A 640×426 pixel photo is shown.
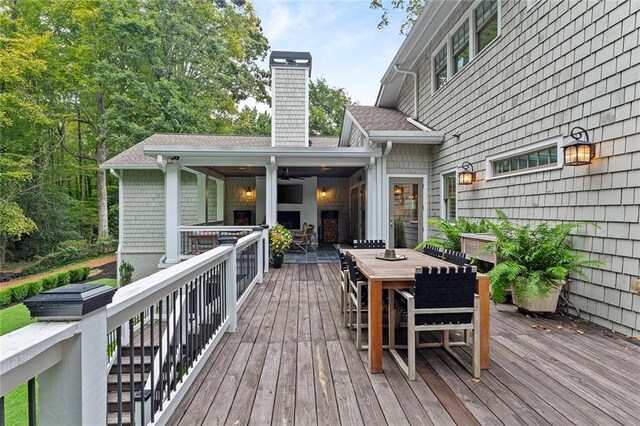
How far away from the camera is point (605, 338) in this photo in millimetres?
3057

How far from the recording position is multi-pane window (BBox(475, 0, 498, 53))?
5.30 metres

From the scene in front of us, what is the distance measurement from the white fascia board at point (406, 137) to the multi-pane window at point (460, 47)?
4.50 ft

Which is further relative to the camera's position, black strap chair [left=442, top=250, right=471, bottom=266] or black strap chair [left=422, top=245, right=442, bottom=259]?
black strap chair [left=422, top=245, right=442, bottom=259]

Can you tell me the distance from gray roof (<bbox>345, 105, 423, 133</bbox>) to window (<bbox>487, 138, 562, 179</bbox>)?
2.73 metres

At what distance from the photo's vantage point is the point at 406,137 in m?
6.87

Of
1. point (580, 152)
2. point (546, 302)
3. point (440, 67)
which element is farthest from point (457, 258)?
point (440, 67)

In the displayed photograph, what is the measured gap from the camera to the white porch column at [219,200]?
1114 cm

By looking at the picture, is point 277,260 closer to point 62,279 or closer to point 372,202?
point 372,202

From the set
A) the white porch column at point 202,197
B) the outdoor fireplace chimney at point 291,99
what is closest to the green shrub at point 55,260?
the white porch column at point 202,197

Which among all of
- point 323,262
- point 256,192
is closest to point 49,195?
point 256,192

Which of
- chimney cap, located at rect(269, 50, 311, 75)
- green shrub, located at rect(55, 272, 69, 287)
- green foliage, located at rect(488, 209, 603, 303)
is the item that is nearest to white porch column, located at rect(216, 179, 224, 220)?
chimney cap, located at rect(269, 50, 311, 75)

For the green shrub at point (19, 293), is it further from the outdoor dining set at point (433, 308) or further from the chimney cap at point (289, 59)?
the outdoor dining set at point (433, 308)

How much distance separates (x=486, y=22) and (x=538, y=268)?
4491 millimetres

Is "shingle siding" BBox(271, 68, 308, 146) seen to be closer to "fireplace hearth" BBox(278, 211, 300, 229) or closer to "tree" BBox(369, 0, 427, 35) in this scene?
"fireplace hearth" BBox(278, 211, 300, 229)
